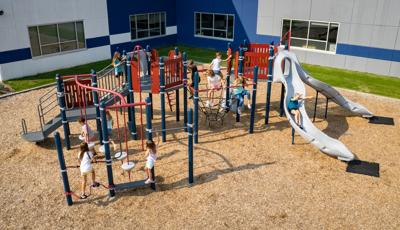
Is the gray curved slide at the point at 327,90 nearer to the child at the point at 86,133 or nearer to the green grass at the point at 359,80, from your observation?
the green grass at the point at 359,80

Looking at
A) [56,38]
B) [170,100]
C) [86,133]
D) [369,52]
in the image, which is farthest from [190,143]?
[369,52]

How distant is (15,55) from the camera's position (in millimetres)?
17734

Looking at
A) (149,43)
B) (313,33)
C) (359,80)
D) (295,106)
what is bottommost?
(359,80)

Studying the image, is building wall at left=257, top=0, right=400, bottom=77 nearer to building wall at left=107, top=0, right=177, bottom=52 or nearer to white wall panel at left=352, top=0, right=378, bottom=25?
white wall panel at left=352, top=0, right=378, bottom=25

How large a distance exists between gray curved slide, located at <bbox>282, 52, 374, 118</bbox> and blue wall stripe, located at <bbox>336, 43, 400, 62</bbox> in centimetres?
666

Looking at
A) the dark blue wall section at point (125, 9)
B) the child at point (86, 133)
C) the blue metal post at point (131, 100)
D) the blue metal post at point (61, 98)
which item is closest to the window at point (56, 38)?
the dark blue wall section at point (125, 9)

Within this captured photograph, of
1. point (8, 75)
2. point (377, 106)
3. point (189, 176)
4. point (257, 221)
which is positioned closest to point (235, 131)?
point (189, 176)

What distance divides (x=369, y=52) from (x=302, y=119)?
10.00m

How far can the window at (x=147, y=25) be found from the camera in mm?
23672

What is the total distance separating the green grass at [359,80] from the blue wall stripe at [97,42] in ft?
39.4

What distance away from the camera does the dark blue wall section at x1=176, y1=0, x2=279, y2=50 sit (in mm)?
22500

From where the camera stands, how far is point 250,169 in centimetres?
983

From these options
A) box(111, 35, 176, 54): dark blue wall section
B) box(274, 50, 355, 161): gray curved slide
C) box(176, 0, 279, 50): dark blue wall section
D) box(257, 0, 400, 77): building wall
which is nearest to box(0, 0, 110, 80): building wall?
box(111, 35, 176, 54): dark blue wall section

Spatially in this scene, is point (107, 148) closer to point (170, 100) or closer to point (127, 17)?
point (170, 100)
